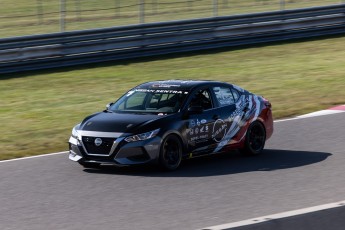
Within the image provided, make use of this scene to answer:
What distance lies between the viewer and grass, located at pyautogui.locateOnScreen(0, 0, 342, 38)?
2503 cm

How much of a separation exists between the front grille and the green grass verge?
2105mm

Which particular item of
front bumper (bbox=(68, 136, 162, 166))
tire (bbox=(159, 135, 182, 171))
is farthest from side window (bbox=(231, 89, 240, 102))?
front bumper (bbox=(68, 136, 162, 166))

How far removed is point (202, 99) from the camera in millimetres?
13078

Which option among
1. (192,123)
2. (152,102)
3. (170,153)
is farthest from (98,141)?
(192,123)

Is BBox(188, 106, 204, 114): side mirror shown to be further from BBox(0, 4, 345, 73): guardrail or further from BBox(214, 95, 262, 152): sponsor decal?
BBox(0, 4, 345, 73): guardrail

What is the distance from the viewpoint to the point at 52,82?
21.8m

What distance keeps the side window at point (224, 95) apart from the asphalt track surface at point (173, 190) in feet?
2.85

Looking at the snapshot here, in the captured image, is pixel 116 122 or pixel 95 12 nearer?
pixel 116 122

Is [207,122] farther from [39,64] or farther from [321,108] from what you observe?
[39,64]

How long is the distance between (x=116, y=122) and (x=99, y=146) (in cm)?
43

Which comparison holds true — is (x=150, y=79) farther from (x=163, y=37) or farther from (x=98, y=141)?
(x=98, y=141)

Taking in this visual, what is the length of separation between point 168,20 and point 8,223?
18263mm

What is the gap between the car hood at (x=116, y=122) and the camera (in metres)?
12.0

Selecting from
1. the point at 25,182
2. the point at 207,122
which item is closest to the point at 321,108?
the point at 207,122
